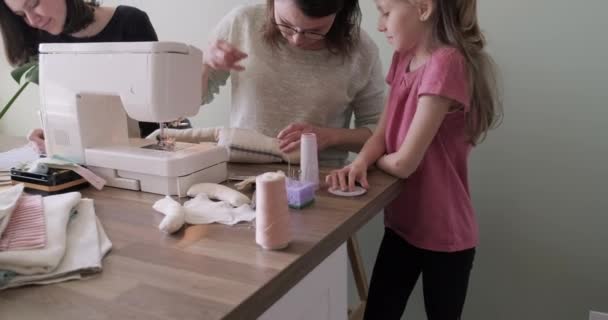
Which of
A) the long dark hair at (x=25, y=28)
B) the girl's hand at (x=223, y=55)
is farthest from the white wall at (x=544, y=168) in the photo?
the long dark hair at (x=25, y=28)

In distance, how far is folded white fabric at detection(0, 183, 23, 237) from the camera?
0.68 meters

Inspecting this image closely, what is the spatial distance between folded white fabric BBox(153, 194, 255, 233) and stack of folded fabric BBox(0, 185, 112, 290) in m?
0.10

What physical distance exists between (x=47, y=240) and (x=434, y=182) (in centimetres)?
74

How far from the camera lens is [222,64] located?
3.54 feet

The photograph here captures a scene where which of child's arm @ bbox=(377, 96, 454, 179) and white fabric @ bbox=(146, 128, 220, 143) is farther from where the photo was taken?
white fabric @ bbox=(146, 128, 220, 143)

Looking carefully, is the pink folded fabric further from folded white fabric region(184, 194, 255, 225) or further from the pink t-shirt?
the pink t-shirt

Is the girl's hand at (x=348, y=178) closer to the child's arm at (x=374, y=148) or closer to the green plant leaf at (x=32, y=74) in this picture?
the child's arm at (x=374, y=148)

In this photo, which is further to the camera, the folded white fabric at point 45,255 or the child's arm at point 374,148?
the child's arm at point 374,148

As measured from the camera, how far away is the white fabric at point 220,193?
839mm

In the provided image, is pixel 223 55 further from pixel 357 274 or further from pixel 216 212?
pixel 357 274

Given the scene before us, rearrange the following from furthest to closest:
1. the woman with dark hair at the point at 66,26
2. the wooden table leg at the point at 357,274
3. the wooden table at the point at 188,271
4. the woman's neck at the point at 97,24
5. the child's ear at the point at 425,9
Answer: the wooden table leg at the point at 357,274
the woman's neck at the point at 97,24
the woman with dark hair at the point at 66,26
the child's ear at the point at 425,9
the wooden table at the point at 188,271

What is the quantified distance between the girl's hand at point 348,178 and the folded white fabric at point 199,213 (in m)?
0.20

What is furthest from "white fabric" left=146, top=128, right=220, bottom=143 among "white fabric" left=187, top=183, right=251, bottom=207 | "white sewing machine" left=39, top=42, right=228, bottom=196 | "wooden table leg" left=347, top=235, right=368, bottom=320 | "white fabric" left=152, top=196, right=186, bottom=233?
"wooden table leg" left=347, top=235, right=368, bottom=320

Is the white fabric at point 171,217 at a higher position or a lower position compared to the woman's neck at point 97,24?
lower
